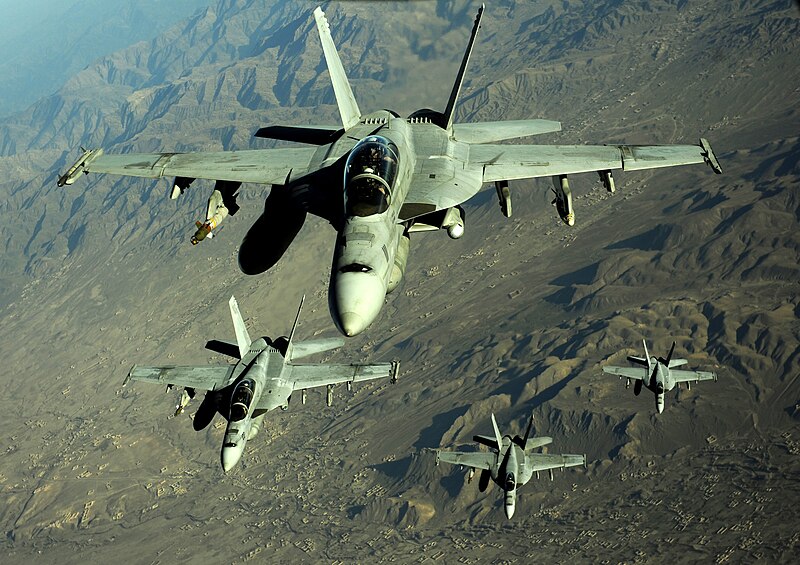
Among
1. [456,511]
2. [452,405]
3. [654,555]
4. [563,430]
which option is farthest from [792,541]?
[452,405]

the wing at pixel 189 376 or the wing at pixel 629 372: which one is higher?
the wing at pixel 189 376

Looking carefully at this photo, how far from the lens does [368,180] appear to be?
81.4 ft

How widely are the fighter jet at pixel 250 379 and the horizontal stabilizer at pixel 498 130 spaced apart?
13945 mm

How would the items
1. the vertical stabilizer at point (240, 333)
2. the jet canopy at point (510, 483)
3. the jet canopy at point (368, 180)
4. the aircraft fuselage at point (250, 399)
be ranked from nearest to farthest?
the jet canopy at point (368, 180) → the aircraft fuselage at point (250, 399) → the vertical stabilizer at point (240, 333) → the jet canopy at point (510, 483)

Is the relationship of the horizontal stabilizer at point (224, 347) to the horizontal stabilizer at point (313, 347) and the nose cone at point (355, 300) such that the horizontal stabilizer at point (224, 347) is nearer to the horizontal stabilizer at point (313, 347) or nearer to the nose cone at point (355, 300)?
the horizontal stabilizer at point (313, 347)

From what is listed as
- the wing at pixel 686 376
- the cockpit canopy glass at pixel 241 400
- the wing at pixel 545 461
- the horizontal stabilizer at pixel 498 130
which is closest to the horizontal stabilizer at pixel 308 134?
the horizontal stabilizer at pixel 498 130

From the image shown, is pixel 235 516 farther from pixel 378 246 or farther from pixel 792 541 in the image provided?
pixel 378 246

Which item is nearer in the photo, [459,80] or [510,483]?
[459,80]

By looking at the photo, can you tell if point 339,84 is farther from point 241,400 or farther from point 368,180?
point 241,400

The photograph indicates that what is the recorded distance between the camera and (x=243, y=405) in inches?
1729

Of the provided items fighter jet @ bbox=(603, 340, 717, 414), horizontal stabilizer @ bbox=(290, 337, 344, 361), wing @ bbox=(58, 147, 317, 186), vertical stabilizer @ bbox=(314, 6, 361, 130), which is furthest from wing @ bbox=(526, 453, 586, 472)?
wing @ bbox=(58, 147, 317, 186)

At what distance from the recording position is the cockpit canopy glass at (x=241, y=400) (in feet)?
144

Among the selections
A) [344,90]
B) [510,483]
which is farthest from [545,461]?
[344,90]

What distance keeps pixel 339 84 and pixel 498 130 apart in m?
7.59
